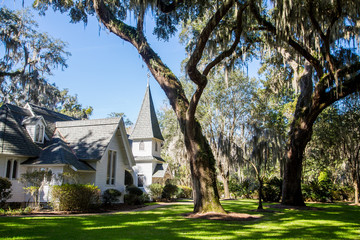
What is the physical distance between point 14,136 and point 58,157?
3.02 m

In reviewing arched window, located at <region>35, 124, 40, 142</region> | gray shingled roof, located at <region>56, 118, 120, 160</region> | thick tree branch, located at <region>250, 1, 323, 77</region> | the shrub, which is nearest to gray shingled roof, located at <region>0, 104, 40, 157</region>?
arched window, located at <region>35, 124, 40, 142</region>

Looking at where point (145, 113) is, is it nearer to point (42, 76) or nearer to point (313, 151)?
point (42, 76)

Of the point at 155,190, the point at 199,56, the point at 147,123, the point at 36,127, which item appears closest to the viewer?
the point at 199,56

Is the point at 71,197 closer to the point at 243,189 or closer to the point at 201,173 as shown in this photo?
the point at 201,173

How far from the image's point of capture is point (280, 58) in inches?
646

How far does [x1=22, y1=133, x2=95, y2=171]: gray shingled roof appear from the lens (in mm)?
15858

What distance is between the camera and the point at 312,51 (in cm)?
1476

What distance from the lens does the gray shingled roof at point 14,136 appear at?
15625 mm

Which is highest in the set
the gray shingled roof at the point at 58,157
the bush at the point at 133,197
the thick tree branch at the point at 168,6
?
the thick tree branch at the point at 168,6

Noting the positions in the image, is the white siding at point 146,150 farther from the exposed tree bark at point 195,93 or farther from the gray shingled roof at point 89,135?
the exposed tree bark at point 195,93

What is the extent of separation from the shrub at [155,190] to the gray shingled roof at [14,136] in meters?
11.3

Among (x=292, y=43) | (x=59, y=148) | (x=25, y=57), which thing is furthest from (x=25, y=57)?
(x=292, y=43)

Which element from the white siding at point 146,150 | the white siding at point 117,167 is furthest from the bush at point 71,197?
the white siding at point 146,150

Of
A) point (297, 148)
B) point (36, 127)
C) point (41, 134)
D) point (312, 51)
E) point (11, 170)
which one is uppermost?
point (312, 51)
